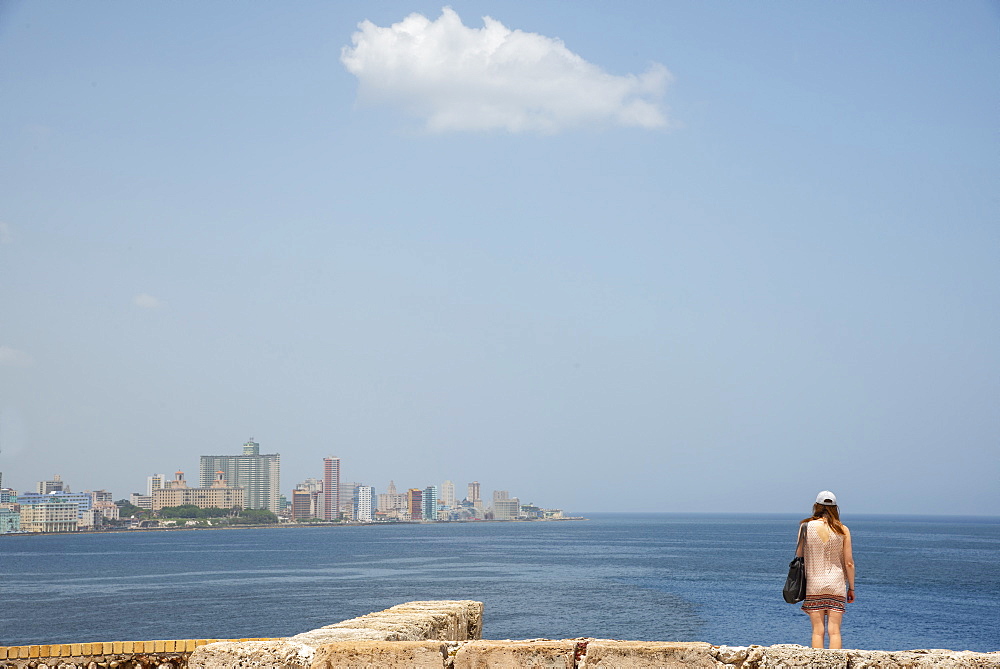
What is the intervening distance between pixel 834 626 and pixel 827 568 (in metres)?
0.42

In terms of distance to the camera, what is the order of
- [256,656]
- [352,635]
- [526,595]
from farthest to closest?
[526,595] → [352,635] → [256,656]

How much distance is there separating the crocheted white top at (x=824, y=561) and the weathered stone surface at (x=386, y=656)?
3.21 meters

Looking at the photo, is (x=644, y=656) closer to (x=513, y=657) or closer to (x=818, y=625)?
(x=513, y=657)

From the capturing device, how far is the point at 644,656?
17.4ft

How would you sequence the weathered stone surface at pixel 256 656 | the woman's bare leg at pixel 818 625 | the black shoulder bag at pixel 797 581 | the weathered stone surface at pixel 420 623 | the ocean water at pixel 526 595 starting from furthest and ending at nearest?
the ocean water at pixel 526 595 < the black shoulder bag at pixel 797 581 < the woman's bare leg at pixel 818 625 < the weathered stone surface at pixel 420 623 < the weathered stone surface at pixel 256 656

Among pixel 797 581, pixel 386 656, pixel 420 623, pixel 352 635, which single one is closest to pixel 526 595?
pixel 797 581

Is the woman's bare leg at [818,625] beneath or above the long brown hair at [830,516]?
beneath

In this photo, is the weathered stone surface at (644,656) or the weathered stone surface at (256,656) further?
the weathered stone surface at (256,656)

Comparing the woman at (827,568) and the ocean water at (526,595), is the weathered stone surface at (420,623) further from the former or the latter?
the ocean water at (526,595)

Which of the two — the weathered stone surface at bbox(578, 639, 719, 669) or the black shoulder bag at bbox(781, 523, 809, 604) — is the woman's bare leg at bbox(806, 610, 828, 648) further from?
the weathered stone surface at bbox(578, 639, 719, 669)

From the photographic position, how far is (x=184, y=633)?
1823 inches

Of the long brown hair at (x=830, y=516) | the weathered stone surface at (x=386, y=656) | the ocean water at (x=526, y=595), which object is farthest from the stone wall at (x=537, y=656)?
the ocean water at (x=526, y=595)

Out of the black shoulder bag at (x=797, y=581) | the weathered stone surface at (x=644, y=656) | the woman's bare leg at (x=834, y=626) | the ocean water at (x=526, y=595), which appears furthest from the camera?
the ocean water at (x=526, y=595)

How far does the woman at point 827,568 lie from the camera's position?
7113 mm
